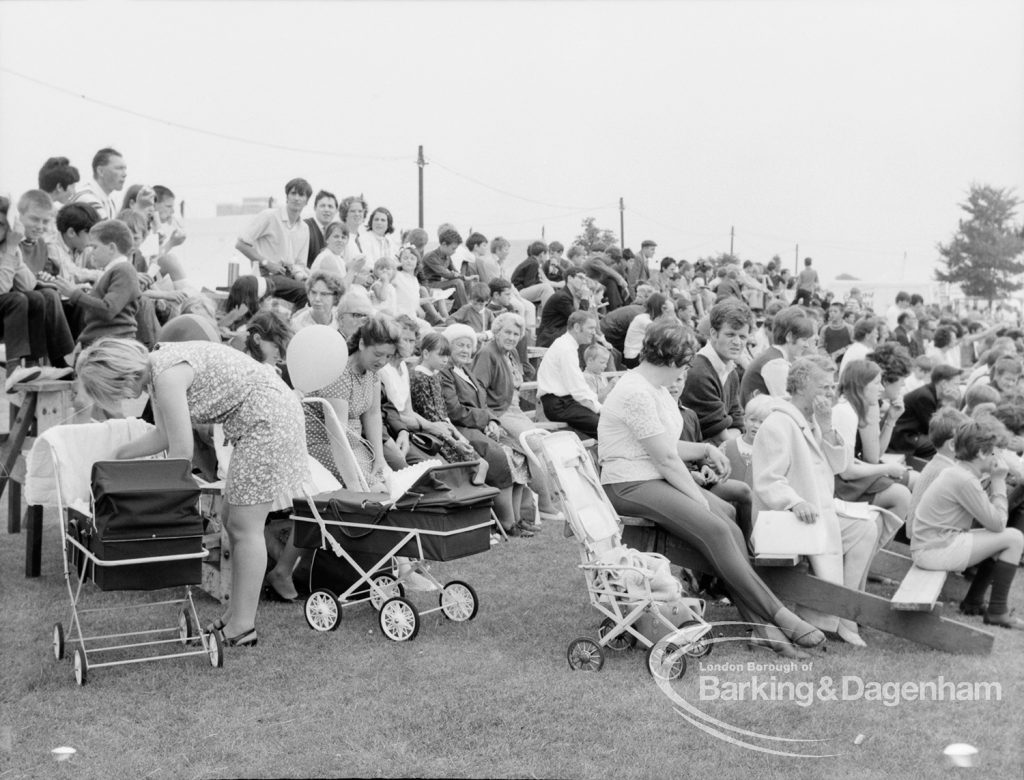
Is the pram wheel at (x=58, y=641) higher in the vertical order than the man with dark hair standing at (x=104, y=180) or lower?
lower

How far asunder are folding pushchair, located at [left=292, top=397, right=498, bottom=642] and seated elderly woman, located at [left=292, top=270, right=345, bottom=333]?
1717mm

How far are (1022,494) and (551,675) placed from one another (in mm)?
3907

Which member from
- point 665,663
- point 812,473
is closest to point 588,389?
point 812,473

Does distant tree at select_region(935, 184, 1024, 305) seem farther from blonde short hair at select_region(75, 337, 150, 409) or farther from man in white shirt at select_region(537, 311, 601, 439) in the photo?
blonde short hair at select_region(75, 337, 150, 409)

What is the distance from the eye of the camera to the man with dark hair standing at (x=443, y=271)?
12.2 metres

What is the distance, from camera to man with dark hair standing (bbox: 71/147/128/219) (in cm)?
821

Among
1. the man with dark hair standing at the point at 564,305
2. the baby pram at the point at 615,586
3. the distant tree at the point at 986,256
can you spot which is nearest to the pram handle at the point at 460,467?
the baby pram at the point at 615,586

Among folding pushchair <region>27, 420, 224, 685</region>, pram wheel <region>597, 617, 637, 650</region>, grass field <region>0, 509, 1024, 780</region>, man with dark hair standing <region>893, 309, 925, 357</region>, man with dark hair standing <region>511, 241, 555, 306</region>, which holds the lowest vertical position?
grass field <region>0, 509, 1024, 780</region>

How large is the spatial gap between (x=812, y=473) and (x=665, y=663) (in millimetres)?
1521

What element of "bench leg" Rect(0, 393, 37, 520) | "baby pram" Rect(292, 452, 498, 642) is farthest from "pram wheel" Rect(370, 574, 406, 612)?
"bench leg" Rect(0, 393, 37, 520)

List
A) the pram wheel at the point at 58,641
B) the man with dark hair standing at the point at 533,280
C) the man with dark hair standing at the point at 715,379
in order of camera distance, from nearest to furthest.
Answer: the pram wheel at the point at 58,641 < the man with dark hair standing at the point at 715,379 < the man with dark hair standing at the point at 533,280

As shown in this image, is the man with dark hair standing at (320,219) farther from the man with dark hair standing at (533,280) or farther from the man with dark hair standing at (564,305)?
the man with dark hair standing at (533,280)

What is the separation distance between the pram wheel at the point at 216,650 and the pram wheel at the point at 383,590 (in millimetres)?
933

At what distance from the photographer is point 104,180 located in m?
8.29
